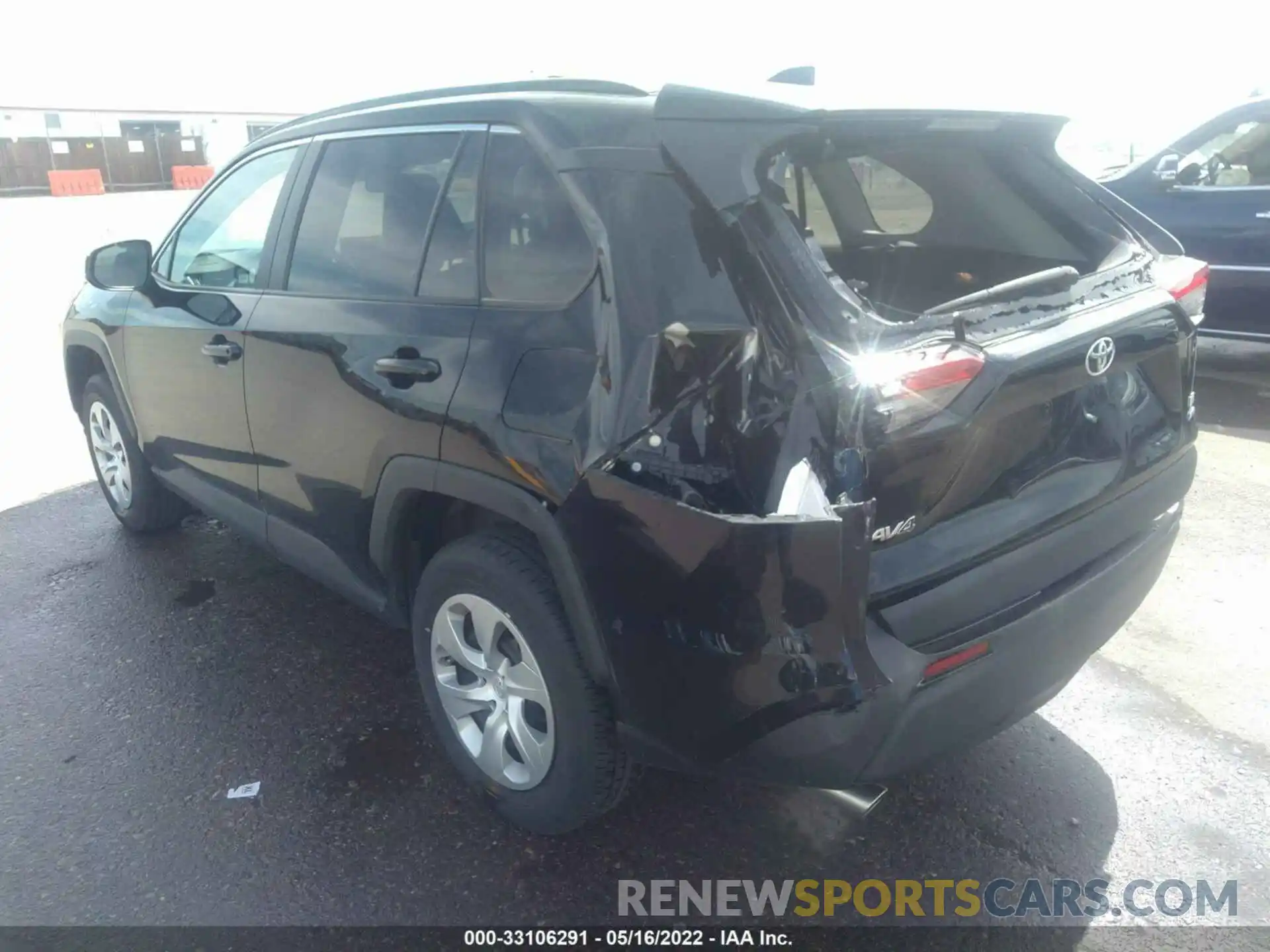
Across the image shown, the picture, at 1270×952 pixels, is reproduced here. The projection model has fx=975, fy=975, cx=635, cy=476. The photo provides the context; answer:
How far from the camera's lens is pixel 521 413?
7.39 ft

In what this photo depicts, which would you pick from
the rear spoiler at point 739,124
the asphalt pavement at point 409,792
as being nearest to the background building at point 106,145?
the asphalt pavement at point 409,792

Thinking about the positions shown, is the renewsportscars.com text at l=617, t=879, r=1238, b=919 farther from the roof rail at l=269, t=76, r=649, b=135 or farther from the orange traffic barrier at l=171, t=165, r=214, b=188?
the orange traffic barrier at l=171, t=165, r=214, b=188

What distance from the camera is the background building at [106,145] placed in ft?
105

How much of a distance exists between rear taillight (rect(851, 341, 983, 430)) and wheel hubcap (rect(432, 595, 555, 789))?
105 cm

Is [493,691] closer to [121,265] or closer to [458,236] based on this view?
[458,236]

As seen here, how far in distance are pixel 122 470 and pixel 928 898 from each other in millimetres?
3987

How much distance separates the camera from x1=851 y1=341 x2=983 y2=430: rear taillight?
1879 millimetres

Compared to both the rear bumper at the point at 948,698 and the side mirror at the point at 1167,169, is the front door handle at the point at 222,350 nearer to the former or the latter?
the rear bumper at the point at 948,698

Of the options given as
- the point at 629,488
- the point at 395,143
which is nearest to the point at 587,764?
the point at 629,488

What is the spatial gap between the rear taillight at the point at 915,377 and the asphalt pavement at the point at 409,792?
1.02m

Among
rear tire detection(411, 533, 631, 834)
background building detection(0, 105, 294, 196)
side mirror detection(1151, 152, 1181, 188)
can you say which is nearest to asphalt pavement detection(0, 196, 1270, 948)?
rear tire detection(411, 533, 631, 834)

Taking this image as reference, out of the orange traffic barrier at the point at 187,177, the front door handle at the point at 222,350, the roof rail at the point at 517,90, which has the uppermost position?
the roof rail at the point at 517,90

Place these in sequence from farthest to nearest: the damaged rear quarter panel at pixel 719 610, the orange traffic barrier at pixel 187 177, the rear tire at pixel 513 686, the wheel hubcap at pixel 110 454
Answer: the orange traffic barrier at pixel 187 177, the wheel hubcap at pixel 110 454, the rear tire at pixel 513 686, the damaged rear quarter panel at pixel 719 610

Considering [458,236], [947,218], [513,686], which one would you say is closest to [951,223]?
[947,218]
